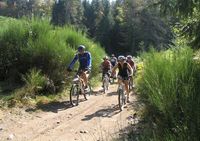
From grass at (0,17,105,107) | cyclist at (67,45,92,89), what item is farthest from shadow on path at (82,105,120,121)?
grass at (0,17,105,107)

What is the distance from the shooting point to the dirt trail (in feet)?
32.8

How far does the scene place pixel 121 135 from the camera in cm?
888

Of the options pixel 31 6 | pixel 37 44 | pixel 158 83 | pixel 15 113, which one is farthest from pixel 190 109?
pixel 31 6

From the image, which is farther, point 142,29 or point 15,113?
point 142,29

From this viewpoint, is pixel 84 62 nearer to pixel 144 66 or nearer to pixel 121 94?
pixel 121 94

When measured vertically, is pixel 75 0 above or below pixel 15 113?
above

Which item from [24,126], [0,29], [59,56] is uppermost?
[0,29]

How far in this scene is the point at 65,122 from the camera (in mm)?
11625

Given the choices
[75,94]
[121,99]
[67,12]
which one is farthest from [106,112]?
[67,12]

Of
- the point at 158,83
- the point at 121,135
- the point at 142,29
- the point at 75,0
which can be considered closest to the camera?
the point at 158,83

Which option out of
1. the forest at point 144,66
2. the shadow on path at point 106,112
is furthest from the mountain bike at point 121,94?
the forest at point 144,66

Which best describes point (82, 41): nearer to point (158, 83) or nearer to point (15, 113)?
point (15, 113)

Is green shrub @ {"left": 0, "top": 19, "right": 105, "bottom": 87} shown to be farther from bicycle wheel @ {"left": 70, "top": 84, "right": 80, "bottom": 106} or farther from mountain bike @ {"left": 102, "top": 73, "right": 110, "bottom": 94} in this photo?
mountain bike @ {"left": 102, "top": 73, "right": 110, "bottom": 94}

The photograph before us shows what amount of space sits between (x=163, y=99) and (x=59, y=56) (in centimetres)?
1135
